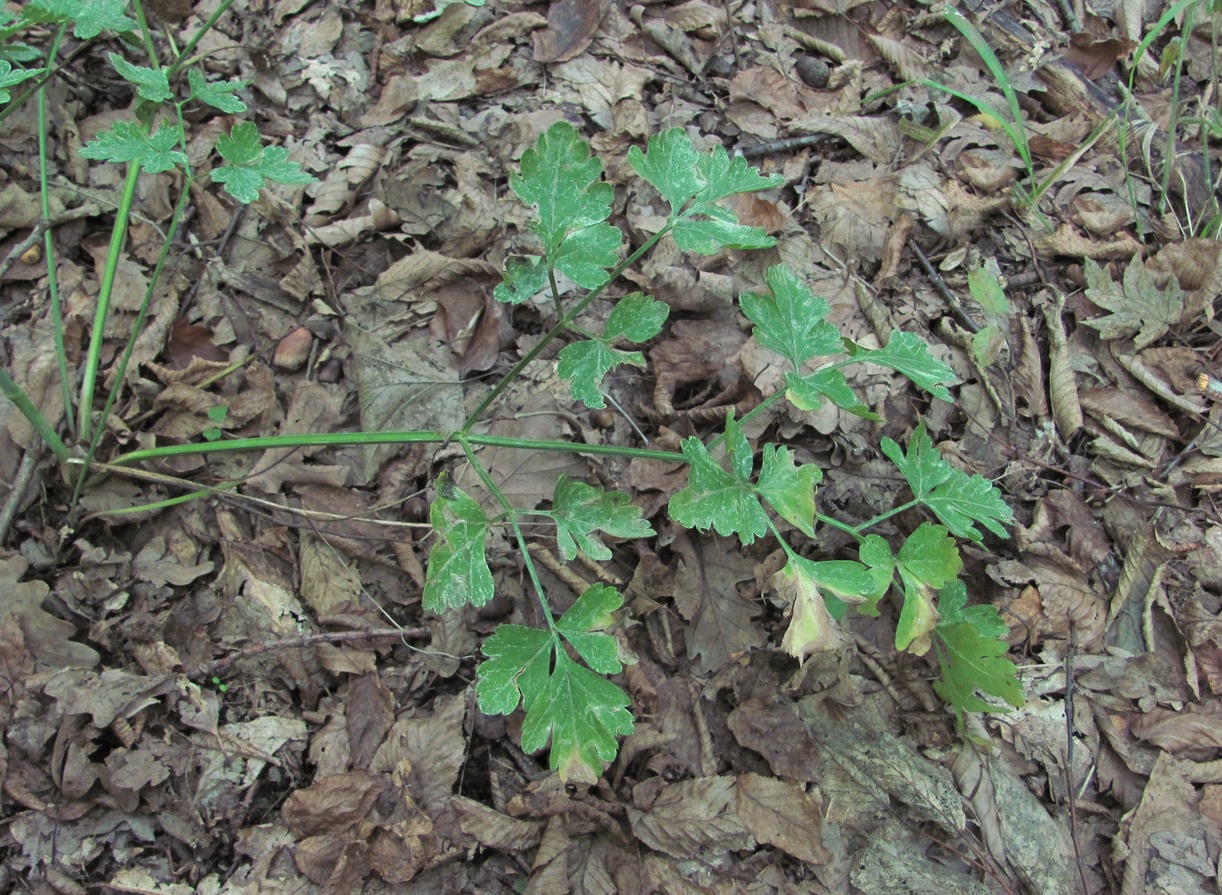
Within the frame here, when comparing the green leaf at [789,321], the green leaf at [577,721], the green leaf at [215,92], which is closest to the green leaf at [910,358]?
the green leaf at [789,321]

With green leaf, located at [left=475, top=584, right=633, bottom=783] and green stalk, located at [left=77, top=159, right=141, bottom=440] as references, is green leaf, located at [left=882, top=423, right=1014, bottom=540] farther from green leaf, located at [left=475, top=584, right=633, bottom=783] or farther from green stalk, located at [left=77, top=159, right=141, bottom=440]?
green stalk, located at [left=77, top=159, right=141, bottom=440]

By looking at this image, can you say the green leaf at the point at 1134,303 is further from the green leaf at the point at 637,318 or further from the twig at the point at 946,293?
the green leaf at the point at 637,318

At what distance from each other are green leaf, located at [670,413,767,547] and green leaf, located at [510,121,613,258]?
0.55 m

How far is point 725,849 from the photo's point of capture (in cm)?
191

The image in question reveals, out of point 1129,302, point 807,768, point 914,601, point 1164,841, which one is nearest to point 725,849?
point 807,768

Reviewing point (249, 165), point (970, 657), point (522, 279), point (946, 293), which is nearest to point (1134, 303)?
Answer: point (946, 293)

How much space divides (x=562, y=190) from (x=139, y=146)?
102cm

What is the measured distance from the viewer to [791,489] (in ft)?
5.45

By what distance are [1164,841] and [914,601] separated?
105 cm

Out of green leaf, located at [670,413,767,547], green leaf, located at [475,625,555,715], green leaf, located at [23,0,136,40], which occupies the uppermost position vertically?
green leaf, located at [23,0,136,40]

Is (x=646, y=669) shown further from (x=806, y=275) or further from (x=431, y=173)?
(x=431, y=173)

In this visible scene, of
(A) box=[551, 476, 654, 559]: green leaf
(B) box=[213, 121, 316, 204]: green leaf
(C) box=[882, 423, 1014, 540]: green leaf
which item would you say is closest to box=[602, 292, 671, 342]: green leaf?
(A) box=[551, 476, 654, 559]: green leaf

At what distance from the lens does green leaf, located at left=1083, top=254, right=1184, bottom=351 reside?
A: 8.51 feet

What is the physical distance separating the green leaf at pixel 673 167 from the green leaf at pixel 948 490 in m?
0.82
